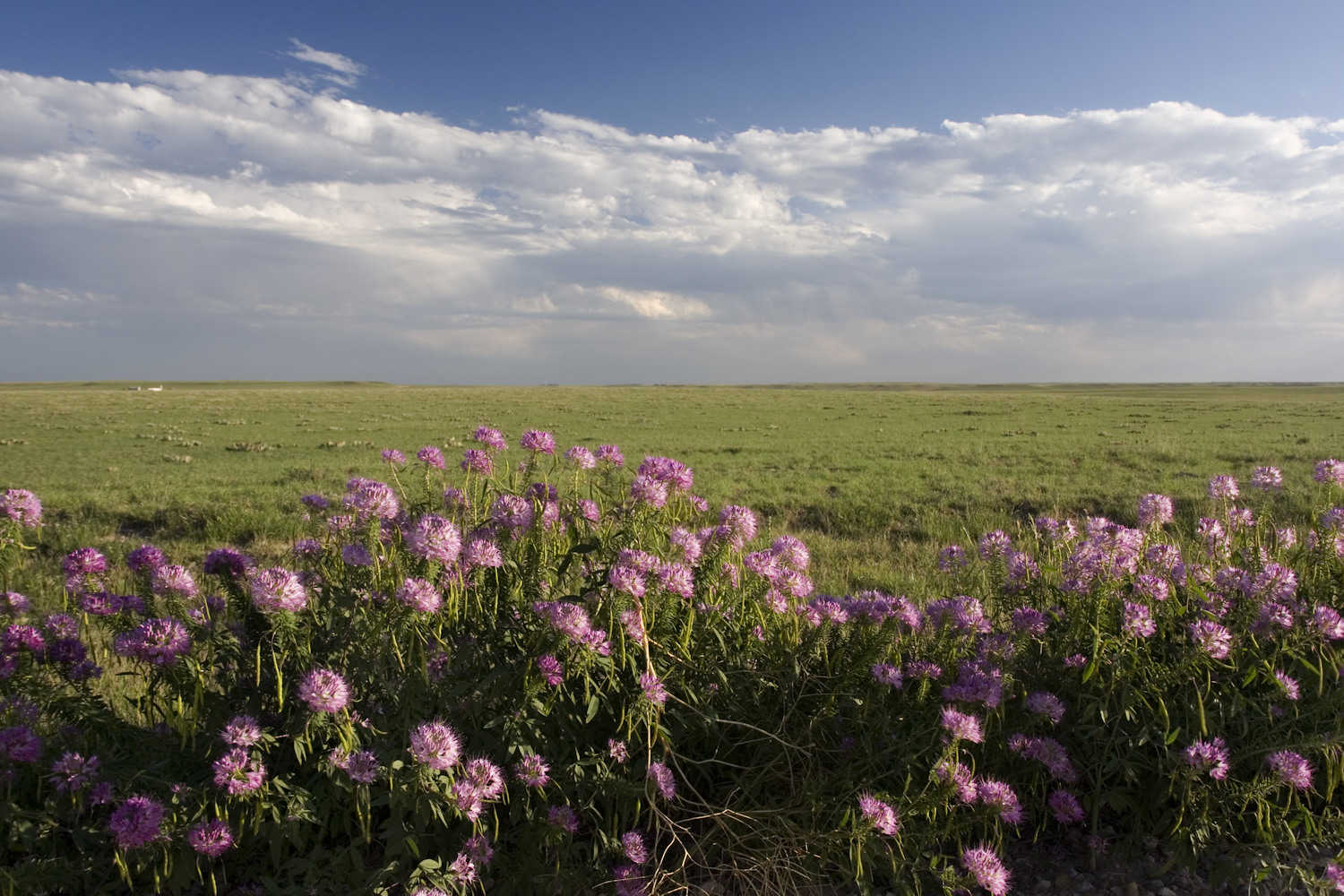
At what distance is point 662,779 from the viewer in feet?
8.52

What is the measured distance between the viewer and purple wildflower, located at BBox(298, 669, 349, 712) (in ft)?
7.05

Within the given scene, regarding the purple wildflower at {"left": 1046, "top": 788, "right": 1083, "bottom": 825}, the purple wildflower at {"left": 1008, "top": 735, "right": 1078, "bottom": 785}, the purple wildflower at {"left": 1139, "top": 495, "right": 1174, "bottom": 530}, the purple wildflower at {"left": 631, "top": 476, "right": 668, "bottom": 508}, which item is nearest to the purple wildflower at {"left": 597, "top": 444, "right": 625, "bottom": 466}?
the purple wildflower at {"left": 631, "top": 476, "right": 668, "bottom": 508}

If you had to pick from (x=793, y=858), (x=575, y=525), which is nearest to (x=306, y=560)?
(x=575, y=525)

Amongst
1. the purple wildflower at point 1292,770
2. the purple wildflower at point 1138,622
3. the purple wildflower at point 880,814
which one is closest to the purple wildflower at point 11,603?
the purple wildflower at point 880,814

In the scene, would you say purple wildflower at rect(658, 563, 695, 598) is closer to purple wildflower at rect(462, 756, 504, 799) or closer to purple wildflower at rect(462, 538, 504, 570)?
purple wildflower at rect(462, 538, 504, 570)

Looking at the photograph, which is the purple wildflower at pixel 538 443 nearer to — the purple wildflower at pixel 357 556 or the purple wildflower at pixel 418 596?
the purple wildflower at pixel 357 556

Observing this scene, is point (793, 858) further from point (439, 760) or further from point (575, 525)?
point (575, 525)

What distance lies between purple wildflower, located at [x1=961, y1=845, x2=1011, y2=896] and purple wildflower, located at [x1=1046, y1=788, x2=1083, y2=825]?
446mm

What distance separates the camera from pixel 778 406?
4056 centimetres

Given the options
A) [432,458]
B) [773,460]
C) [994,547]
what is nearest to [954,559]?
[994,547]

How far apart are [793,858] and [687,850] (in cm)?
38

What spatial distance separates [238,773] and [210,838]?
221 millimetres

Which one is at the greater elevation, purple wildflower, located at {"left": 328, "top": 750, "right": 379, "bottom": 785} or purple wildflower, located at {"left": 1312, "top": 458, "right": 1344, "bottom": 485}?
purple wildflower, located at {"left": 1312, "top": 458, "right": 1344, "bottom": 485}

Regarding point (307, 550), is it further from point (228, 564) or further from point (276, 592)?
point (276, 592)
